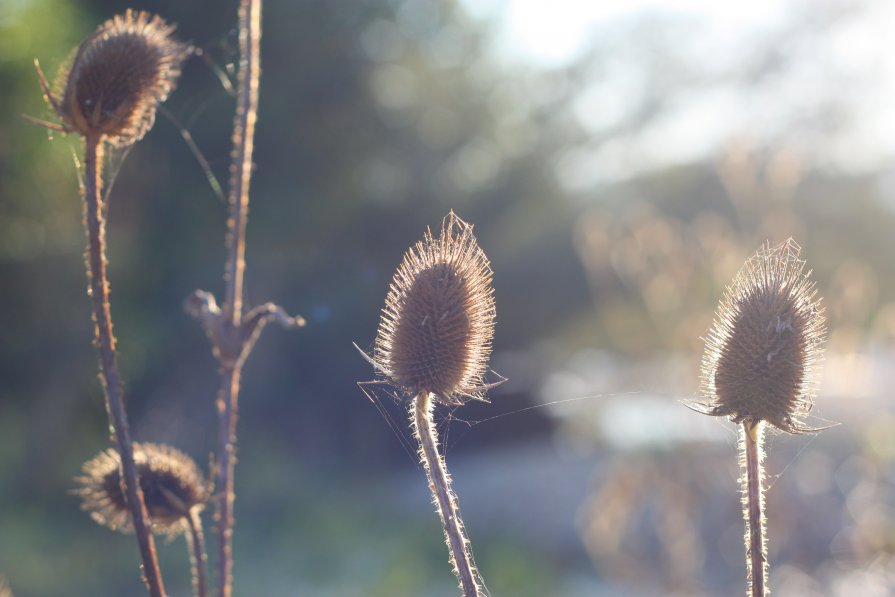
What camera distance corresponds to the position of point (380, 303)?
10820mm

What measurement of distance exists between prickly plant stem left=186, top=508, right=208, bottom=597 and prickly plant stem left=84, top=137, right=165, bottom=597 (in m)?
0.06

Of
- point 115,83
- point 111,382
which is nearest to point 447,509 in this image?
point 111,382

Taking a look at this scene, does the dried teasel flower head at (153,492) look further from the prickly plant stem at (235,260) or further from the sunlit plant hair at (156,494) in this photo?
the prickly plant stem at (235,260)

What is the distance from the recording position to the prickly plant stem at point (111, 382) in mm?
1070

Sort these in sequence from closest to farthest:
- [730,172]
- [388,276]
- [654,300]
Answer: [730,172]
[654,300]
[388,276]

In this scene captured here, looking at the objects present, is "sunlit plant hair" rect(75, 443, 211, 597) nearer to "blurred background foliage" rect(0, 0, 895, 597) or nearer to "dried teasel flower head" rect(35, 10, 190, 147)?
"dried teasel flower head" rect(35, 10, 190, 147)

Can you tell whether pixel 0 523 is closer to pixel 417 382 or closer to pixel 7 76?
pixel 7 76

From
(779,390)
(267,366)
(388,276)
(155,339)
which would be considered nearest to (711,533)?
(388,276)

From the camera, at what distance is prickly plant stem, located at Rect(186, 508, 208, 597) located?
3.75ft

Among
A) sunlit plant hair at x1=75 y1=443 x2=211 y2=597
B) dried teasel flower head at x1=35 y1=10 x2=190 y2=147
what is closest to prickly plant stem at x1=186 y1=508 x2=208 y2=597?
sunlit plant hair at x1=75 y1=443 x2=211 y2=597

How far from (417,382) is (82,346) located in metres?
9.45

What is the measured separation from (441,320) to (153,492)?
54 cm

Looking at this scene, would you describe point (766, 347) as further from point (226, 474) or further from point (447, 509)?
point (226, 474)

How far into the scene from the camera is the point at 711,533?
9211 mm
